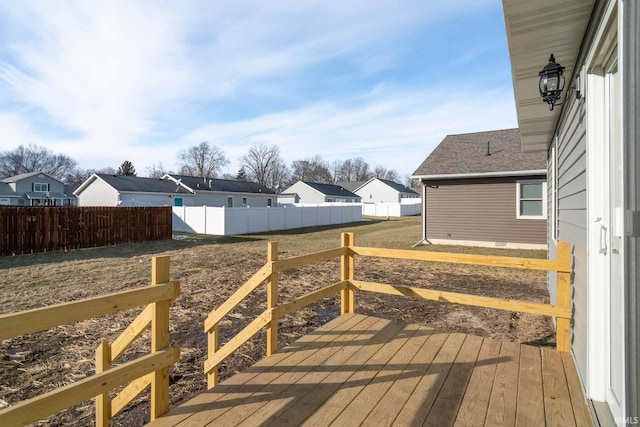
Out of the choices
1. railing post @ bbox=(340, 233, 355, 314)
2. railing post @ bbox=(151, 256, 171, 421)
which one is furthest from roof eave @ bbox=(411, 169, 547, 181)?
railing post @ bbox=(151, 256, 171, 421)

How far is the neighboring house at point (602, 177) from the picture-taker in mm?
1244

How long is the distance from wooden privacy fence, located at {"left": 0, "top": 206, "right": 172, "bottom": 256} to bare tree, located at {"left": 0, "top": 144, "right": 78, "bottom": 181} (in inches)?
2519

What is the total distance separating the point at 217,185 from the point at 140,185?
685cm

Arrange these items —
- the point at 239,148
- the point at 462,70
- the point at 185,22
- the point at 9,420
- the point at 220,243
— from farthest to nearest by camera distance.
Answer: the point at 239,148, the point at 220,243, the point at 462,70, the point at 185,22, the point at 9,420

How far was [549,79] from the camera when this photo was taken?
337cm

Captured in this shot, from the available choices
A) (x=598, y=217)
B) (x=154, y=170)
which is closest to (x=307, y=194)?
(x=154, y=170)

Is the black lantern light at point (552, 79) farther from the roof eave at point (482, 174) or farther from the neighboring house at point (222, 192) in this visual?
the neighboring house at point (222, 192)

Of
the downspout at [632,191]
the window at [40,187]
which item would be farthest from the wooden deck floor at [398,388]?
the window at [40,187]

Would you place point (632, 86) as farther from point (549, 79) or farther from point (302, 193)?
point (302, 193)

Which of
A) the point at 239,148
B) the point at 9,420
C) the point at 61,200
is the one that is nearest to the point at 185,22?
the point at 9,420

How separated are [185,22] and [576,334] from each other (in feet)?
30.8

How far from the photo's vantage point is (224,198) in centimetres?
3219

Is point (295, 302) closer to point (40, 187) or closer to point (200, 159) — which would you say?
point (40, 187)

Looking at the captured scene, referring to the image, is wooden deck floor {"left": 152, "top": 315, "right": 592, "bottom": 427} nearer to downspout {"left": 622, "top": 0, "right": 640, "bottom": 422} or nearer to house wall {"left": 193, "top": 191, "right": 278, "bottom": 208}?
downspout {"left": 622, "top": 0, "right": 640, "bottom": 422}
